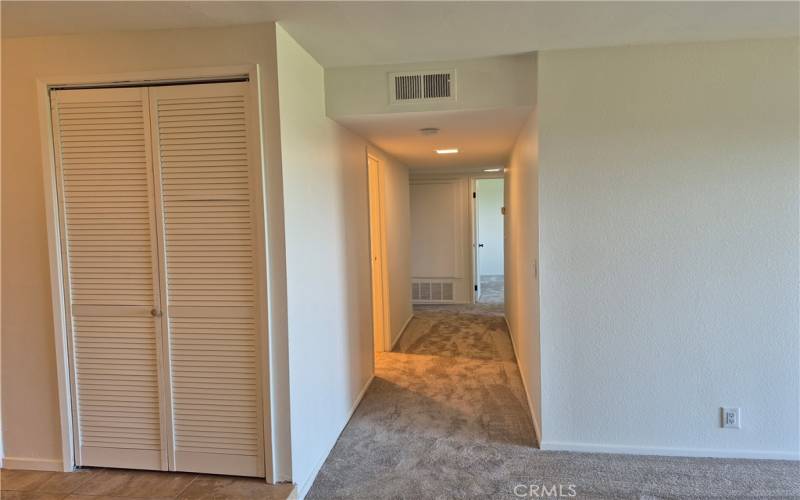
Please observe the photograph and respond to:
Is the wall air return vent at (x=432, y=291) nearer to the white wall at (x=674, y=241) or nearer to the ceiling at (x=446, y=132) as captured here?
the ceiling at (x=446, y=132)

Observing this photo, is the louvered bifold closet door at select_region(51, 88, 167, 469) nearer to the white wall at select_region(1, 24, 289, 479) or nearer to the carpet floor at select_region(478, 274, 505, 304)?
the white wall at select_region(1, 24, 289, 479)

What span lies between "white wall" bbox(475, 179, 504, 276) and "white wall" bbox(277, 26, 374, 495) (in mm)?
6595

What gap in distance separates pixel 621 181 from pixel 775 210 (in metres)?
0.79

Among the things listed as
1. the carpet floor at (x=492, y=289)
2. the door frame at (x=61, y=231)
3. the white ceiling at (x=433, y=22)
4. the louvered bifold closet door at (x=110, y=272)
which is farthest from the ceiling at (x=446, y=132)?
the carpet floor at (x=492, y=289)

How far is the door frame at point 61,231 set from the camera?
2234 millimetres

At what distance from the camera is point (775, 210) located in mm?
2527

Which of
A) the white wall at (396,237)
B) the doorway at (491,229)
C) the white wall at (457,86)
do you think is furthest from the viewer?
the doorway at (491,229)

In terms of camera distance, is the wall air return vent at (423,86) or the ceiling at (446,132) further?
the ceiling at (446,132)

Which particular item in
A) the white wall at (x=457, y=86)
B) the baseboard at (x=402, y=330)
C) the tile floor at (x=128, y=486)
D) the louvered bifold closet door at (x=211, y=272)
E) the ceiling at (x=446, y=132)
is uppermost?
the white wall at (x=457, y=86)

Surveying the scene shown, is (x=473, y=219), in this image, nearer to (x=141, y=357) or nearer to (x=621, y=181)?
(x=621, y=181)

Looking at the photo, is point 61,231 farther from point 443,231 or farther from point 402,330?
point 443,231

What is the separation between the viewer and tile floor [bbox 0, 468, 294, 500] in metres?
2.29

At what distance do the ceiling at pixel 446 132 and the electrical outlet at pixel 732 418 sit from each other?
78.9 inches

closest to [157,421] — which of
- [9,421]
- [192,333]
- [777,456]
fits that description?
[192,333]
